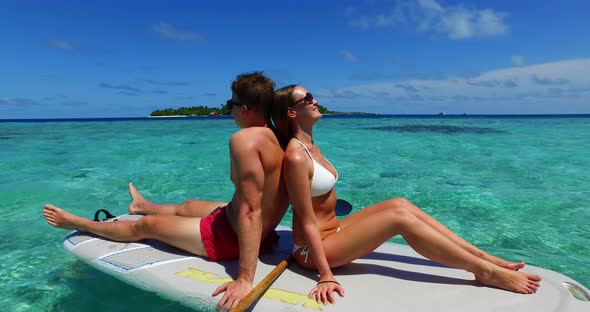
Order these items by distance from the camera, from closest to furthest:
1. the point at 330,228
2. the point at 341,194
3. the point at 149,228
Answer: the point at 330,228, the point at 149,228, the point at 341,194

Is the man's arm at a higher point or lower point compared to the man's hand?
higher

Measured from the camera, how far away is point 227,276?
9.30 ft

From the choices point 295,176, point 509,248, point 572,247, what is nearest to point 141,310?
point 295,176

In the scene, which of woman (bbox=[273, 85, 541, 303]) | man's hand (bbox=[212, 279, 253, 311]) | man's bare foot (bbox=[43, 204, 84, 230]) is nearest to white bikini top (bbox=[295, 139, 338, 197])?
woman (bbox=[273, 85, 541, 303])

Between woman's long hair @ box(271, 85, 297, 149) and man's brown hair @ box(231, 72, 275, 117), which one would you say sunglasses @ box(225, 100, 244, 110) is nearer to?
man's brown hair @ box(231, 72, 275, 117)

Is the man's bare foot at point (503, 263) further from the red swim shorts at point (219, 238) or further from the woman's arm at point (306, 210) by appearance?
the red swim shorts at point (219, 238)

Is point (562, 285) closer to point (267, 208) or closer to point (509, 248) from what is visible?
point (267, 208)

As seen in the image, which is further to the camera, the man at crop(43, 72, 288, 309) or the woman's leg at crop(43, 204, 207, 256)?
the woman's leg at crop(43, 204, 207, 256)

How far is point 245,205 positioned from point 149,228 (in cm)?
126

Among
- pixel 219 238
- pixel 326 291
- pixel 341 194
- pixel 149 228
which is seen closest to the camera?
pixel 326 291

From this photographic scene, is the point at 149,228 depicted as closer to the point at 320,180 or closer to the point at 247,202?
the point at 247,202

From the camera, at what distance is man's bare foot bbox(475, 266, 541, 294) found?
2465 millimetres

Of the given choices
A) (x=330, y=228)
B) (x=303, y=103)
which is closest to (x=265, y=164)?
(x=303, y=103)

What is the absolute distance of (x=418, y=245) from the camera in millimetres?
2570
